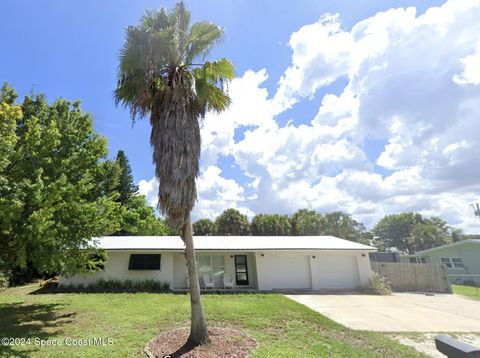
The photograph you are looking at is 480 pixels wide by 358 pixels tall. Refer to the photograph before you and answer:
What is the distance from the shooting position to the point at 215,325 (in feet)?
31.7

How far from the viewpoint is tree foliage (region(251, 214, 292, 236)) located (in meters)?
46.8

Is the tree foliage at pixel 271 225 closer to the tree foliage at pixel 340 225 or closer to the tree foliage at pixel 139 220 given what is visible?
the tree foliage at pixel 340 225

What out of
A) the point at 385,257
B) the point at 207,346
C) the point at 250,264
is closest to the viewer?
the point at 207,346

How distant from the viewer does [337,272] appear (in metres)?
20.2

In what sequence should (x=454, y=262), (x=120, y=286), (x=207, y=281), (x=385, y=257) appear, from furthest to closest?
(x=454, y=262), (x=385, y=257), (x=207, y=281), (x=120, y=286)

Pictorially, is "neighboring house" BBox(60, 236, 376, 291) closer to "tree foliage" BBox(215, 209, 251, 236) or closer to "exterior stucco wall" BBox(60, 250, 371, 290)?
"exterior stucco wall" BBox(60, 250, 371, 290)

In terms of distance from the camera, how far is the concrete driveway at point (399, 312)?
34.2 feet

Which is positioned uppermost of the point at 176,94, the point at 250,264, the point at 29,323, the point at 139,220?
the point at 139,220

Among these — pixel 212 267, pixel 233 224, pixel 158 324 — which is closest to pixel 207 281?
pixel 212 267

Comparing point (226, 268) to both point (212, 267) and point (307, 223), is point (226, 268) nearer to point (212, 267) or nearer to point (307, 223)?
point (212, 267)

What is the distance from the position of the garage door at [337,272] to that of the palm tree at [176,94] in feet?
45.4

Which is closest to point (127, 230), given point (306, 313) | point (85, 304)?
point (85, 304)

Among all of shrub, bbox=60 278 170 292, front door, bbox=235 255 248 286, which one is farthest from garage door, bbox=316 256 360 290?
shrub, bbox=60 278 170 292

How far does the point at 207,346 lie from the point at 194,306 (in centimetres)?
100
